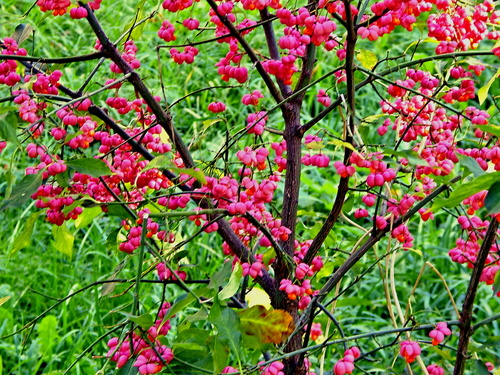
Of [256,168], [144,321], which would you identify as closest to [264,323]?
[144,321]

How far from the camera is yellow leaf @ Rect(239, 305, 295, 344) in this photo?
125 cm

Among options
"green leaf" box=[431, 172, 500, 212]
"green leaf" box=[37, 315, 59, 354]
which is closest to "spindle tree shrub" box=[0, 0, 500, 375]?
"green leaf" box=[431, 172, 500, 212]

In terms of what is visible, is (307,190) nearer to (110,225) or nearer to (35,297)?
(110,225)

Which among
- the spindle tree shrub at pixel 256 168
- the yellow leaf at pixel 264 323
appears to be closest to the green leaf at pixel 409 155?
the spindle tree shrub at pixel 256 168

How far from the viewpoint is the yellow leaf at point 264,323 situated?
4.11 ft

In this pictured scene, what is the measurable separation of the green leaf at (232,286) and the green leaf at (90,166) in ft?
0.90

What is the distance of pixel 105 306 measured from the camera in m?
2.97

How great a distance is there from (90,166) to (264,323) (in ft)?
1.31

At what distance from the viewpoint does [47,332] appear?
108 inches

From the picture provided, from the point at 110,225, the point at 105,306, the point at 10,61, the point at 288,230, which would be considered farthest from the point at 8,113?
the point at 110,225

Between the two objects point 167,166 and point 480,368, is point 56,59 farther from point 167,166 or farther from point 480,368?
point 480,368

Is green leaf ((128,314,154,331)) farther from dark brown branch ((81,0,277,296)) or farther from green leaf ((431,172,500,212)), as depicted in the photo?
green leaf ((431,172,500,212))

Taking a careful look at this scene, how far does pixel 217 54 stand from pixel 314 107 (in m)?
0.71

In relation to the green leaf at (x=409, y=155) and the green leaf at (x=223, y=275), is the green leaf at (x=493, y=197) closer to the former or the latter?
the green leaf at (x=409, y=155)
